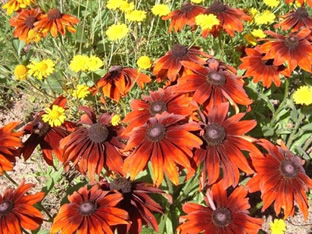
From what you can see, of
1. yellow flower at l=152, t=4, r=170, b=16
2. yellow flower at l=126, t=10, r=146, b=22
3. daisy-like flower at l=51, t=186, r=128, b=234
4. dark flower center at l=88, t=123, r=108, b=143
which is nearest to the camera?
daisy-like flower at l=51, t=186, r=128, b=234

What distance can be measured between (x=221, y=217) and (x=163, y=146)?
11.3 inches

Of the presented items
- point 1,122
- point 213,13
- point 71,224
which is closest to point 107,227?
point 71,224

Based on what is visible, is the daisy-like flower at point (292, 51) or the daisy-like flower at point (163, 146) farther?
the daisy-like flower at point (292, 51)

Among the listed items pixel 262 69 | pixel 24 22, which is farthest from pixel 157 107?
pixel 24 22

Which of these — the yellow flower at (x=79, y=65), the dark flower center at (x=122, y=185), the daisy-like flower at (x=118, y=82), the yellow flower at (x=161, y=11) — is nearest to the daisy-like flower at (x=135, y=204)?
the dark flower center at (x=122, y=185)

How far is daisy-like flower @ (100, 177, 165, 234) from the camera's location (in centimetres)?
127

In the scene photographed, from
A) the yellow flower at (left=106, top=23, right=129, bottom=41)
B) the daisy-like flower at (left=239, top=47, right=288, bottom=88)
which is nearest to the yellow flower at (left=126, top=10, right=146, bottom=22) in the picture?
the yellow flower at (left=106, top=23, right=129, bottom=41)

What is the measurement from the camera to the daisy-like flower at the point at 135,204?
4.17 ft

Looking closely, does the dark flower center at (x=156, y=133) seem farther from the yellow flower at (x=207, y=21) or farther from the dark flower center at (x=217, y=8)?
the dark flower center at (x=217, y=8)

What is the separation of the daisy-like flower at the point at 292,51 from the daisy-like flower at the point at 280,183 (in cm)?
48

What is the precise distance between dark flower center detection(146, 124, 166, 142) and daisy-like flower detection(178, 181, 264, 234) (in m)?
0.26

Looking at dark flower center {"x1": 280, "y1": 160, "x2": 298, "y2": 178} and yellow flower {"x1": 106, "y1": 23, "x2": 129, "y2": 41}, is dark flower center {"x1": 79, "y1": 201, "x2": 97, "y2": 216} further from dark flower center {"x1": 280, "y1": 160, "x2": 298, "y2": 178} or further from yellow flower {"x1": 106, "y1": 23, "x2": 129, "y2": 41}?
yellow flower {"x1": 106, "y1": 23, "x2": 129, "y2": 41}

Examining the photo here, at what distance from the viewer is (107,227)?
45.0 inches

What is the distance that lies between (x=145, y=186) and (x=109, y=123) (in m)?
0.27
